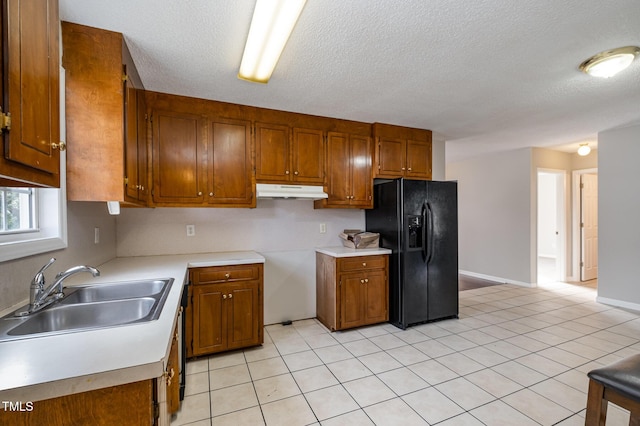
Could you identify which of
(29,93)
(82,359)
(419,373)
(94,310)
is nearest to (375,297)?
(419,373)

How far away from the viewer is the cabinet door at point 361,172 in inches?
136

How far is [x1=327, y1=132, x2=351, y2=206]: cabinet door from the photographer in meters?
3.33

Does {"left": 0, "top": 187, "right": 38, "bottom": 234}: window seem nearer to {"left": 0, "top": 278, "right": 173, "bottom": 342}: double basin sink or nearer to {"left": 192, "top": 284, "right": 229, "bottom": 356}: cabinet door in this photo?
{"left": 0, "top": 278, "right": 173, "bottom": 342}: double basin sink

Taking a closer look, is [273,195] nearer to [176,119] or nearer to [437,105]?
[176,119]

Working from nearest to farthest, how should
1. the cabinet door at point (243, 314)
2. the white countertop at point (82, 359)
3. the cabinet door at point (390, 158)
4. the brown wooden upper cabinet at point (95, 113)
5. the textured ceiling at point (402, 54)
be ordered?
the white countertop at point (82, 359)
the textured ceiling at point (402, 54)
the brown wooden upper cabinet at point (95, 113)
the cabinet door at point (243, 314)
the cabinet door at point (390, 158)

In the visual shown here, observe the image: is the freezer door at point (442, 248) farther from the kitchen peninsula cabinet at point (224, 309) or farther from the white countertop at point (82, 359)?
the white countertop at point (82, 359)

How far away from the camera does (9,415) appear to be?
0.77 meters

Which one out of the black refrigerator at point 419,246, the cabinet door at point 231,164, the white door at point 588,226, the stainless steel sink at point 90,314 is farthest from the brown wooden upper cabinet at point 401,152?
the white door at point 588,226

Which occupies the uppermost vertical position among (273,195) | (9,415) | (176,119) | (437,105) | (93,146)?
(437,105)

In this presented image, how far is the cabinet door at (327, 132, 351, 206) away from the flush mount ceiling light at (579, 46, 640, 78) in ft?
6.89

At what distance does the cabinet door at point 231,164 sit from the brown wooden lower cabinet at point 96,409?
6.95 feet

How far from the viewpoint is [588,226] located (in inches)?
213

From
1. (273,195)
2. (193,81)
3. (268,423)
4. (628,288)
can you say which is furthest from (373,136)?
(628,288)

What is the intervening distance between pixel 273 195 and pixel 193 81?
1.19 metres
